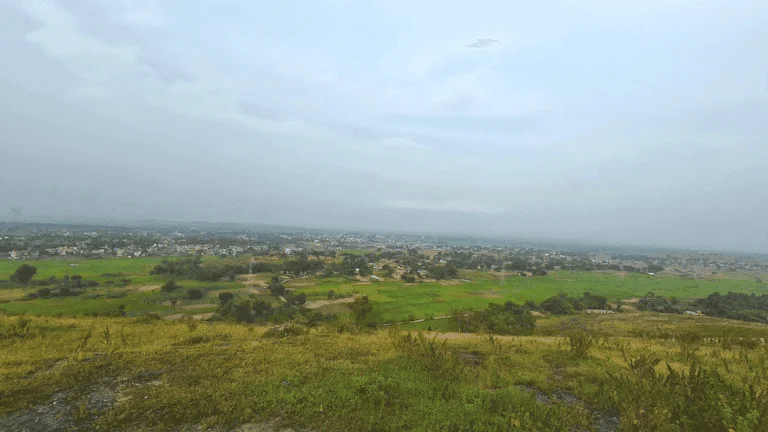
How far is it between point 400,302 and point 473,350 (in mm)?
37287

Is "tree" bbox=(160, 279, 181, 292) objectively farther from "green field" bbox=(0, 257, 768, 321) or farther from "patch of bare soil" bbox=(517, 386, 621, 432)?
"patch of bare soil" bbox=(517, 386, 621, 432)

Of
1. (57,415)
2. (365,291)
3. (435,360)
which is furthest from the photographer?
(365,291)

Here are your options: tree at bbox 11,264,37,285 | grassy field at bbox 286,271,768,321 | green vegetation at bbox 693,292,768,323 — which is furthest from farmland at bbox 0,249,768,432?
tree at bbox 11,264,37,285

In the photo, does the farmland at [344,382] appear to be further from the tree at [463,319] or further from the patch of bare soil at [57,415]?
the tree at [463,319]

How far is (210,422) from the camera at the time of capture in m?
6.48

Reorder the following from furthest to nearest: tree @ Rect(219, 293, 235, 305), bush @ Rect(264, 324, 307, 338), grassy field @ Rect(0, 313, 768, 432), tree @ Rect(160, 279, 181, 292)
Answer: tree @ Rect(160, 279, 181, 292) < tree @ Rect(219, 293, 235, 305) < bush @ Rect(264, 324, 307, 338) < grassy field @ Rect(0, 313, 768, 432)

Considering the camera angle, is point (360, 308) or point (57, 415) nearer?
point (57, 415)

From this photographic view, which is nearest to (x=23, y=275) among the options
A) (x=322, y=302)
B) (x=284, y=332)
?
(x=322, y=302)

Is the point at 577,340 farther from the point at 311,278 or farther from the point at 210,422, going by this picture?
the point at 311,278

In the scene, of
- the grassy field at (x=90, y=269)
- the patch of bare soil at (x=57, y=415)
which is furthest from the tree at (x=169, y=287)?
the patch of bare soil at (x=57, y=415)

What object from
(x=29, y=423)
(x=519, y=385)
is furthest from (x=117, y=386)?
(x=519, y=385)

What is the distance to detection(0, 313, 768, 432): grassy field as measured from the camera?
21.2ft

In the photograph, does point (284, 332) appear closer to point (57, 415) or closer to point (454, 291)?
point (57, 415)

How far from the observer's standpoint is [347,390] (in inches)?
318
